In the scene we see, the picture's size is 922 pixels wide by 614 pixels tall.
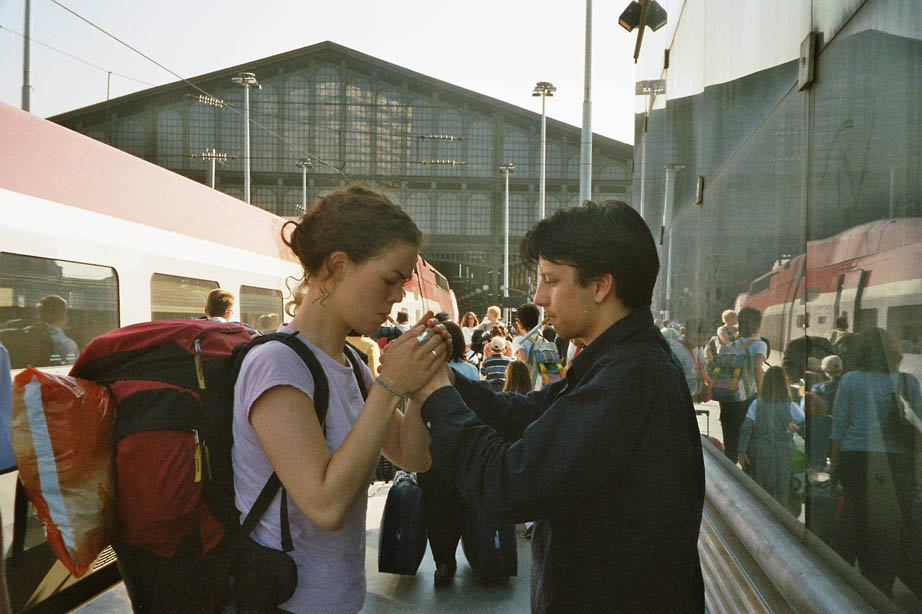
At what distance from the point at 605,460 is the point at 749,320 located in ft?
6.37

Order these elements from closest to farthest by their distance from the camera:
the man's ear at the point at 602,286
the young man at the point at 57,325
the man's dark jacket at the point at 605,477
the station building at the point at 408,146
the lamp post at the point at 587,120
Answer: the man's dark jacket at the point at 605,477 → the man's ear at the point at 602,286 → the young man at the point at 57,325 → the lamp post at the point at 587,120 → the station building at the point at 408,146

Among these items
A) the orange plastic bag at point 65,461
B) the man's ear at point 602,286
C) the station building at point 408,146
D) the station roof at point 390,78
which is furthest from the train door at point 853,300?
the station roof at point 390,78

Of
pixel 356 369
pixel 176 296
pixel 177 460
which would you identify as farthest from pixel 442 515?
pixel 177 460

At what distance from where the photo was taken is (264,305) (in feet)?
34.9

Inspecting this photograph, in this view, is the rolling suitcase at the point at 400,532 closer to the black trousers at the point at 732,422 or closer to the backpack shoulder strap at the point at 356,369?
the black trousers at the point at 732,422

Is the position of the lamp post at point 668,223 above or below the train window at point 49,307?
above

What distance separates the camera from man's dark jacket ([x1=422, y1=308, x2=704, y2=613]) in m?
1.49

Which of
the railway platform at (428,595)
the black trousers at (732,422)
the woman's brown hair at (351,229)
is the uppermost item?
the woman's brown hair at (351,229)

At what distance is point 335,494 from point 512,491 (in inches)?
13.4

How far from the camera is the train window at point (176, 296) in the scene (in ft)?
24.6

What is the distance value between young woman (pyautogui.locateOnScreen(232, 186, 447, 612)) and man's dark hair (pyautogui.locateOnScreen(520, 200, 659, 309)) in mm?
307

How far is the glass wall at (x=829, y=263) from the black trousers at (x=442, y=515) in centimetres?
204

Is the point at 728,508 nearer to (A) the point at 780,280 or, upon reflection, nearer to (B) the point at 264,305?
(A) the point at 780,280

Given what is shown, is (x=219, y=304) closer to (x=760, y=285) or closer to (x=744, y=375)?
(x=744, y=375)
